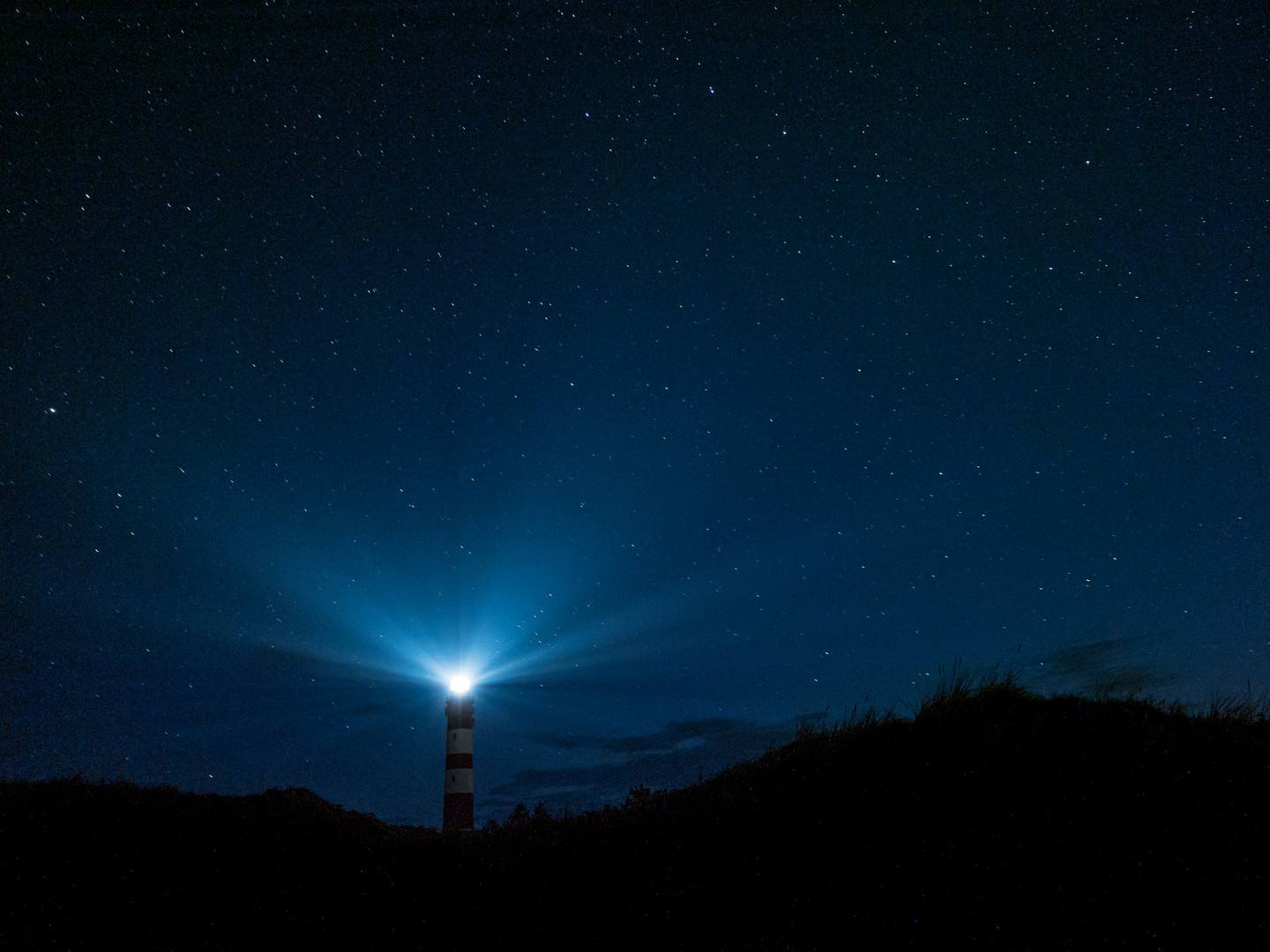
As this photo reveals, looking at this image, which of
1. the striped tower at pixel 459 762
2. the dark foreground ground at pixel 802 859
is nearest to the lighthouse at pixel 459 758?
the striped tower at pixel 459 762

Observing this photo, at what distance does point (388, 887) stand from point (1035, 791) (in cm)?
639

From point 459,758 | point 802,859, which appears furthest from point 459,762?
point 802,859

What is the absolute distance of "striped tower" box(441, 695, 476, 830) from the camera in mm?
20922

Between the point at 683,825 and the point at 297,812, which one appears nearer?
the point at 683,825

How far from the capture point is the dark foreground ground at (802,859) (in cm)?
552

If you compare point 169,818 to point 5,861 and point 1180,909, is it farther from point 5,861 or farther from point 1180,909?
point 1180,909

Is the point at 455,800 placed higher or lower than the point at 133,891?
higher

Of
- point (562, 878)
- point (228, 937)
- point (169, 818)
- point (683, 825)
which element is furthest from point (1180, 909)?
point (169, 818)

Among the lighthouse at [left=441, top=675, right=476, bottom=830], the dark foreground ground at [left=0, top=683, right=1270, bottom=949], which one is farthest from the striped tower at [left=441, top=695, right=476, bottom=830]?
the dark foreground ground at [left=0, top=683, right=1270, bottom=949]

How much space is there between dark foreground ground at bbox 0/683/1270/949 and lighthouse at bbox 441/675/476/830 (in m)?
13.1

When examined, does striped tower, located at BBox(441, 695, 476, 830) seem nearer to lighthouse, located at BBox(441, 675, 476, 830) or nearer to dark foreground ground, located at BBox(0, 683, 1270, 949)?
lighthouse, located at BBox(441, 675, 476, 830)

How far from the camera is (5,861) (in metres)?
7.59

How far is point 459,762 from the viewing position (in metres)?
22.0

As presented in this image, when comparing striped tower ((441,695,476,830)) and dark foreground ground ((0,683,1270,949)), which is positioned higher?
striped tower ((441,695,476,830))
